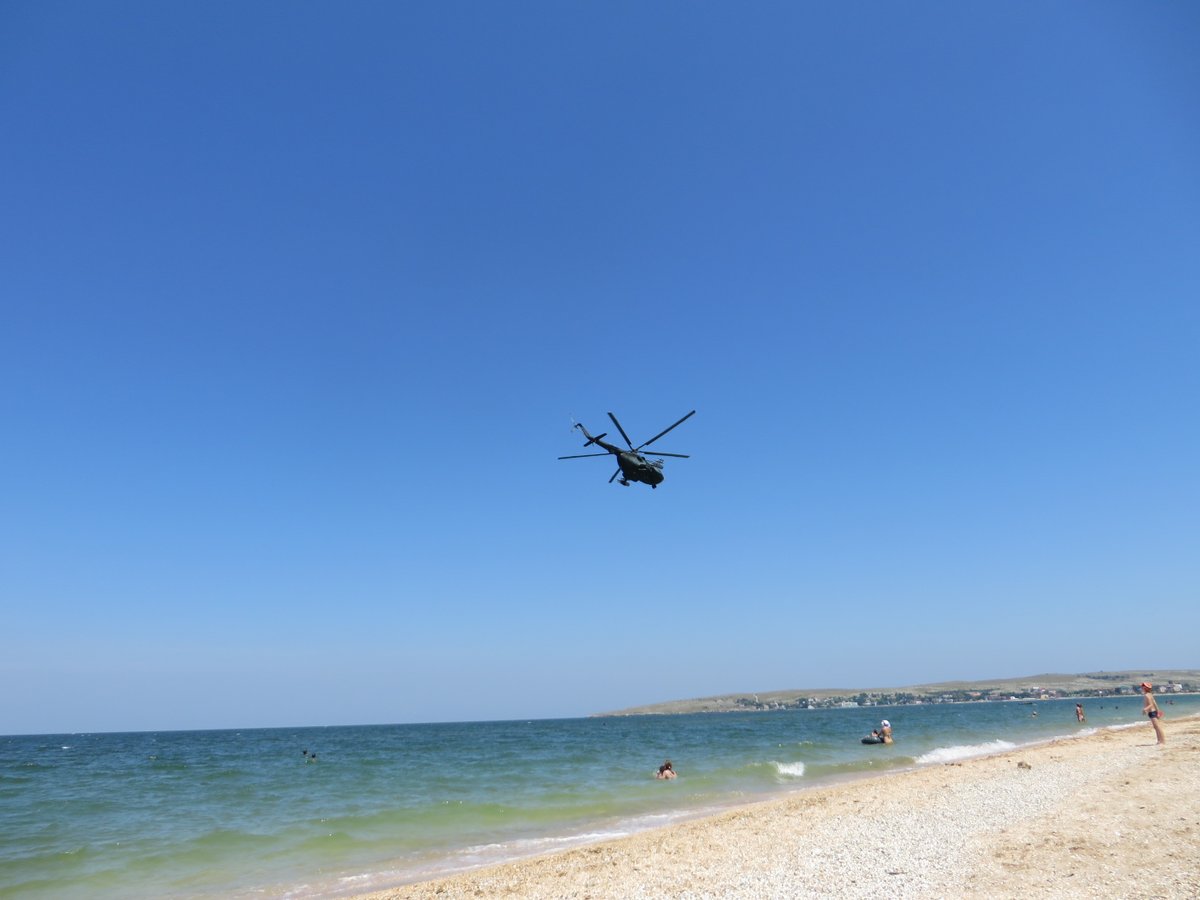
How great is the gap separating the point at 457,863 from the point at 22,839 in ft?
49.1

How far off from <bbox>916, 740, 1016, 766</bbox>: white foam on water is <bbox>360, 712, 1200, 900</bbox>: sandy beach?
15225 millimetres

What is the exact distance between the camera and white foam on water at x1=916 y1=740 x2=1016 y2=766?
31922 millimetres

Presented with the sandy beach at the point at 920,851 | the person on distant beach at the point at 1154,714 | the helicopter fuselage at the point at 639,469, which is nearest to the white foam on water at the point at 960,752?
the person on distant beach at the point at 1154,714

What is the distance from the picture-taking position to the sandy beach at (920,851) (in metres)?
9.21

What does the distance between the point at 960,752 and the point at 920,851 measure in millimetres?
29918

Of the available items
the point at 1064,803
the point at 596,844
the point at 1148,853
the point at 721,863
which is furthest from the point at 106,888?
the point at 1064,803

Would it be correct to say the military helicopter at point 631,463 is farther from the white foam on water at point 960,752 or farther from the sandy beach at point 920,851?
the white foam on water at point 960,752

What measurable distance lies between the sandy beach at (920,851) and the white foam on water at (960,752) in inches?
599

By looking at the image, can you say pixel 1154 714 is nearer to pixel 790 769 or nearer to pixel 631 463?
pixel 790 769

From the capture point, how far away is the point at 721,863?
1164cm

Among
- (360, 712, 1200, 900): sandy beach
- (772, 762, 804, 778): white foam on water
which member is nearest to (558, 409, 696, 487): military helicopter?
(360, 712, 1200, 900): sandy beach

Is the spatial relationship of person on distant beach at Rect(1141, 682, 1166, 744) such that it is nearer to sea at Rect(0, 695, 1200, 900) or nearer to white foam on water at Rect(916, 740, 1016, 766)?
white foam on water at Rect(916, 740, 1016, 766)

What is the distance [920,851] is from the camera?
440 inches

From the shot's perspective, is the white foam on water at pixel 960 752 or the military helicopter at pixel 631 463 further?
the white foam on water at pixel 960 752
